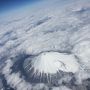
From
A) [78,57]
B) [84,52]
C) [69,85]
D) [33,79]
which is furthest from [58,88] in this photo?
[84,52]

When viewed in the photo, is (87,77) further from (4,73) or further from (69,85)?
(4,73)

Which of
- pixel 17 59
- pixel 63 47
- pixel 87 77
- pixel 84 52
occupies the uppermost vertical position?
pixel 87 77

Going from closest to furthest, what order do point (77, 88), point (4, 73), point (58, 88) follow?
point (77, 88) → point (58, 88) → point (4, 73)

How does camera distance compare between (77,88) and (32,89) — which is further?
(32,89)

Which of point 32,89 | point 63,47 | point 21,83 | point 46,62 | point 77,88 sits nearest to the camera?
point 77,88

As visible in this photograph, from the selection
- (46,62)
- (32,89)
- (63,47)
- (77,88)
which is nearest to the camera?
(77,88)

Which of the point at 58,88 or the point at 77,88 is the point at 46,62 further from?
the point at 77,88

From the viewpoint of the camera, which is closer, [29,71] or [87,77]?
[87,77]

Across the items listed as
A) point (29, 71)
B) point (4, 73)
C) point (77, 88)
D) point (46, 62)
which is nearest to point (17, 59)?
point (4, 73)

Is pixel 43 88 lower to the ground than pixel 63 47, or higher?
higher
